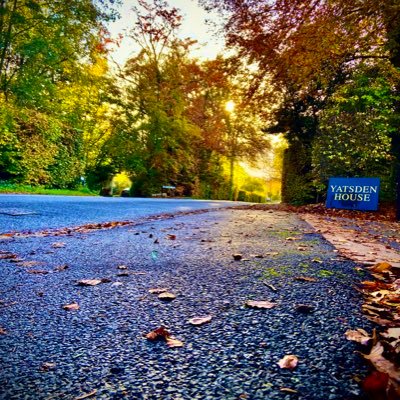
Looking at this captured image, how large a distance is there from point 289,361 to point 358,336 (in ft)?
1.11

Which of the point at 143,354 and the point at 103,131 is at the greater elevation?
the point at 103,131

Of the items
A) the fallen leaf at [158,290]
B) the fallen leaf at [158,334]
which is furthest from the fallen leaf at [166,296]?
the fallen leaf at [158,334]

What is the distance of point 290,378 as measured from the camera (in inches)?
36.3

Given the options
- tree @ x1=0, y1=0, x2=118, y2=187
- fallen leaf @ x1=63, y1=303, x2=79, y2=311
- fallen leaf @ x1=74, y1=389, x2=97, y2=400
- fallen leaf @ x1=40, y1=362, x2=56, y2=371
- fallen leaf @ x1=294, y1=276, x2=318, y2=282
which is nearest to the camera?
fallen leaf @ x1=74, y1=389, x2=97, y2=400

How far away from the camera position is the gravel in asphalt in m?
0.90

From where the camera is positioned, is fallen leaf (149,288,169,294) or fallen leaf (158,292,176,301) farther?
fallen leaf (149,288,169,294)

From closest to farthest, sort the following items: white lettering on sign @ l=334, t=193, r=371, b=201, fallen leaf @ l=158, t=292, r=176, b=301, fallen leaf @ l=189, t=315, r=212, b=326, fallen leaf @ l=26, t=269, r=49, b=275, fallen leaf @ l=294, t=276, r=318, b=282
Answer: fallen leaf @ l=189, t=315, r=212, b=326, fallen leaf @ l=158, t=292, r=176, b=301, fallen leaf @ l=294, t=276, r=318, b=282, fallen leaf @ l=26, t=269, r=49, b=275, white lettering on sign @ l=334, t=193, r=371, b=201

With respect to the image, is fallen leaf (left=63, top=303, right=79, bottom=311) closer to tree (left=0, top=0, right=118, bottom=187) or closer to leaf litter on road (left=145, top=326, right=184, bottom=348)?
leaf litter on road (left=145, top=326, right=184, bottom=348)

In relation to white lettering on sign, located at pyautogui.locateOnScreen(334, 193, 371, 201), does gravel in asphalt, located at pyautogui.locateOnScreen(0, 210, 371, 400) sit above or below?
below

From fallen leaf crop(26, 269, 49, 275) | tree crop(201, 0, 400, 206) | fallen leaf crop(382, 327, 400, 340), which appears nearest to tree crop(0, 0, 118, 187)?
tree crop(201, 0, 400, 206)

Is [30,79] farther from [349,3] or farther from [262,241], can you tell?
[262,241]

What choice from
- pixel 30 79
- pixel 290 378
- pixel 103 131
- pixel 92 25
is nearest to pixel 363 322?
pixel 290 378

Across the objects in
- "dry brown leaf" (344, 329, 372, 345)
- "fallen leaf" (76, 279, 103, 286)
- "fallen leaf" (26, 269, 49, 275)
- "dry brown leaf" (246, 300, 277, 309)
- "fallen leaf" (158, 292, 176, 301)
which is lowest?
"fallen leaf" (26, 269, 49, 275)

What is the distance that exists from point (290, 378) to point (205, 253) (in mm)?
1908
